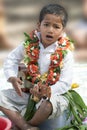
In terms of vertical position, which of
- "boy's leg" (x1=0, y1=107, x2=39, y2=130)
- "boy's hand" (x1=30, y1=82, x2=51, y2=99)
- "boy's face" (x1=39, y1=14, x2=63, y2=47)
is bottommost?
"boy's leg" (x1=0, y1=107, x2=39, y2=130)

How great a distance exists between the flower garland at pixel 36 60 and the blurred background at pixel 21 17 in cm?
249

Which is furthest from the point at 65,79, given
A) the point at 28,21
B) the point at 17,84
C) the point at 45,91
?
the point at 28,21

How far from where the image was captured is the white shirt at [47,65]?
2689mm

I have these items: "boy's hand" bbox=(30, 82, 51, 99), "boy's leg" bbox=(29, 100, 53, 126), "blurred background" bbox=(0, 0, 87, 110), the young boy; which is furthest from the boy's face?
"blurred background" bbox=(0, 0, 87, 110)

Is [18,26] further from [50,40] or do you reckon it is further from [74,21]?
[50,40]

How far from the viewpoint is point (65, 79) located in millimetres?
2699

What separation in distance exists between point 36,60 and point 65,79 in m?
0.24

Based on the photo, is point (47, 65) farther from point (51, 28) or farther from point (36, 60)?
point (51, 28)

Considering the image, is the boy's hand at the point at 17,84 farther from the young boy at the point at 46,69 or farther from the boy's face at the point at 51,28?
the boy's face at the point at 51,28

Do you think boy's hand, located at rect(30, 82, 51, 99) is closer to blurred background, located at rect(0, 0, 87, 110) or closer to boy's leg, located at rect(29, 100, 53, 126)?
boy's leg, located at rect(29, 100, 53, 126)

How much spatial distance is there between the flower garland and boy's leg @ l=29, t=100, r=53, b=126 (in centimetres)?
18

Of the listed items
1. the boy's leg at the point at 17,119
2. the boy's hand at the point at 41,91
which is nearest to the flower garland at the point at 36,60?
the boy's hand at the point at 41,91

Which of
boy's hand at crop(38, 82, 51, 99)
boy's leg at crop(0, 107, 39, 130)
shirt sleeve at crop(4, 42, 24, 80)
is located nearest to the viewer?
boy's hand at crop(38, 82, 51, 99)

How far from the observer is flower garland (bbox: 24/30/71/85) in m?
2.76
